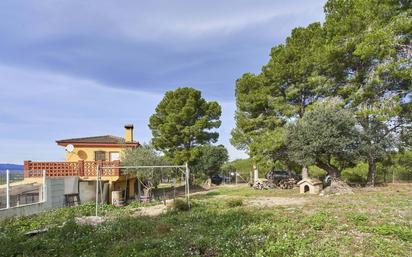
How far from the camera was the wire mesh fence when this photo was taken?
558 inches

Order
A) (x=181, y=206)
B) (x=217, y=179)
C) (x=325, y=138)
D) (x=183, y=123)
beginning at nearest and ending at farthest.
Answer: (x=181, y=206)
(x=325, y=138)
(x=183, y=123)
(x=217, y=179)

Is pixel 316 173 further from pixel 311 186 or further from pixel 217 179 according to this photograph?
pixel 217 179

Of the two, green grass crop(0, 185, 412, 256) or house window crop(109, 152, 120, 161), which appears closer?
green grass crop(0, 185, 412, 256)

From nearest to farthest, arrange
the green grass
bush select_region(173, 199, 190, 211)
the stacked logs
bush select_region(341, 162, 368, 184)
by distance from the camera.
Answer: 1. the green grass
2. bush select_region(173, 199, 190, 211)
3. bush select_region(341, 162, 368, 184)
4. the stacked logs

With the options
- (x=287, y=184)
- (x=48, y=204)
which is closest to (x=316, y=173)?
(x=287, y=184)

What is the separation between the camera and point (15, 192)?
50.1 feet

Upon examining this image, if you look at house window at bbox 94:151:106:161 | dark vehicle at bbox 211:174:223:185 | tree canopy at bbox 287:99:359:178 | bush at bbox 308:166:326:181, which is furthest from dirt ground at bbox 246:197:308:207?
dark vehicle at bbox 211:174:223:185

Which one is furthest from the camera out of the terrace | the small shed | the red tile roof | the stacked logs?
the red tile roof

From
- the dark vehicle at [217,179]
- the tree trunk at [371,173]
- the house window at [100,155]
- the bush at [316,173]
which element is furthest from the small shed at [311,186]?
the dark vehicle at [217,179]

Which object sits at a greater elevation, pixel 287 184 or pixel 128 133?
pixel 128 133

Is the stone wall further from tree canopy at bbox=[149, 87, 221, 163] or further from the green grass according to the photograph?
tree canopy at bbox=[149, 87, 221, 163]

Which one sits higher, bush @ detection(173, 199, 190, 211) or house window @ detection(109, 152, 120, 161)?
house window @ detection(109, 152, 120, 161)

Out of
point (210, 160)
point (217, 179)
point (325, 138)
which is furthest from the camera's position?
point (217, 179)

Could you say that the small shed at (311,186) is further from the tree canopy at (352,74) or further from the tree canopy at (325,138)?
the tree canopy at (352,74)
